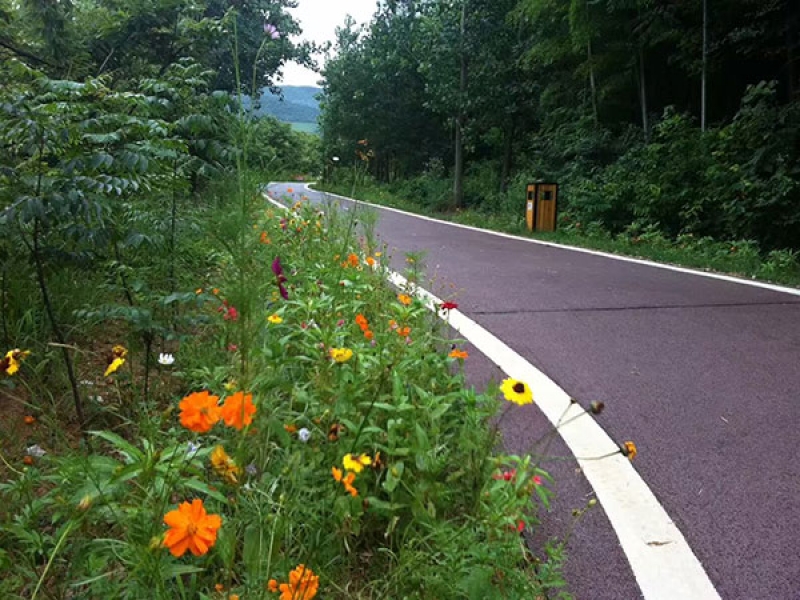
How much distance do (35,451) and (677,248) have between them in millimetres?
9446

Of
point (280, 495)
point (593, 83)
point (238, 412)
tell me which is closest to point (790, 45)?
point (593, 83)

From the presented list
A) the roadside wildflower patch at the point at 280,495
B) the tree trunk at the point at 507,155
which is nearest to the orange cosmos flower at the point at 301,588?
the roadside wildflower patch at the point at 280,495

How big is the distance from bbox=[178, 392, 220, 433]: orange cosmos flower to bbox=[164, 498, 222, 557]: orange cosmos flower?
149mm

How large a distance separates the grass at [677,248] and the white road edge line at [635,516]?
78.4 inches

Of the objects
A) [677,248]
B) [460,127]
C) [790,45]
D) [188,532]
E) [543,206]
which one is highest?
[790,45]

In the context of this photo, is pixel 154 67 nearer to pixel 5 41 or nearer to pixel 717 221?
pixel 5 41

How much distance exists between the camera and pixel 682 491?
7.20 ft

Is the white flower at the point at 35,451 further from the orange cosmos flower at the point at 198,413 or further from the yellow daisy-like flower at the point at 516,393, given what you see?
the yellow daisy-like flower at the point at 516,393

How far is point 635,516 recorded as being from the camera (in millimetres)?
2037

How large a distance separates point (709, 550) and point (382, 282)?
2954 mm

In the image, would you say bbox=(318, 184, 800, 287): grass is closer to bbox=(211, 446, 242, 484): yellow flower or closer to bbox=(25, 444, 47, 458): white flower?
bbox=(25, 444, 47, 458): white flower

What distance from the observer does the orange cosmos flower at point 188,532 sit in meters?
1.05

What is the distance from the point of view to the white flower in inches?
81.5

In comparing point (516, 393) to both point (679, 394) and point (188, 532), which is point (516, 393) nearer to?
point (188, 532)
